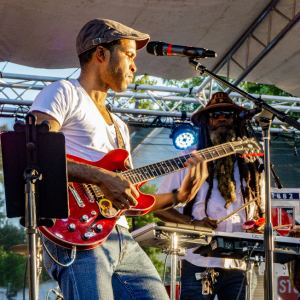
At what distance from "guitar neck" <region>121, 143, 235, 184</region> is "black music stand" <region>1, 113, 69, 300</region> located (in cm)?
67

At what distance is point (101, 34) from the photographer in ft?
8.68

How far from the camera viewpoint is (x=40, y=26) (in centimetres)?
551

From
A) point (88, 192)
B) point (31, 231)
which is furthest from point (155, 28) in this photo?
point (31, 231)

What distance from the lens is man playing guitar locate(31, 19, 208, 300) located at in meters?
2.19

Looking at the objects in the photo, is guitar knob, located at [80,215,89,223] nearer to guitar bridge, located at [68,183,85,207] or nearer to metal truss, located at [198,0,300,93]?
guitar bridge, located at [68,183,85,207]

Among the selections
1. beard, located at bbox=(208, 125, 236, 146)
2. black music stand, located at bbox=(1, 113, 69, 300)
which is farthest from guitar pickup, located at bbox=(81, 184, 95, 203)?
beard, located at bbox=(208, 125, 236, 146)

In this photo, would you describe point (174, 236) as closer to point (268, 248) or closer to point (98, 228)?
point (268, 248)

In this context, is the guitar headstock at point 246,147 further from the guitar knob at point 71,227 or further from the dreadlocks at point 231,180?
the guitar knob at point 71,227

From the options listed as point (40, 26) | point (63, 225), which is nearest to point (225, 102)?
point (40, 26)

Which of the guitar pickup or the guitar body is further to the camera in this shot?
the guitar pickup

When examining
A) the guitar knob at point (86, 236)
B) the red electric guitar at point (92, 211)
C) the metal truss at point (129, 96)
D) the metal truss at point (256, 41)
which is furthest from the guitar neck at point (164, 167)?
the metal truss at point (129, 96)

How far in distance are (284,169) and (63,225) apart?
8832 millimetres

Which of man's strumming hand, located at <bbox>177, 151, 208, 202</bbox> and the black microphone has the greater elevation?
the black microphone

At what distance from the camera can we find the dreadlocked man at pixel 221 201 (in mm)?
3756
